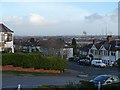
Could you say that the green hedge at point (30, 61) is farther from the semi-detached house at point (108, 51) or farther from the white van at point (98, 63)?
the semi-detached house at point (108, 51)

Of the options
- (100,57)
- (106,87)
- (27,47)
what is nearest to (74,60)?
(100,57)

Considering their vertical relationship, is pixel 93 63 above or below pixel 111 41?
below

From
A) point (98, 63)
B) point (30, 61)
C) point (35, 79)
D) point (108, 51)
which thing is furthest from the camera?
point (108, 51)

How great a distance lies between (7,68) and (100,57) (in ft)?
130

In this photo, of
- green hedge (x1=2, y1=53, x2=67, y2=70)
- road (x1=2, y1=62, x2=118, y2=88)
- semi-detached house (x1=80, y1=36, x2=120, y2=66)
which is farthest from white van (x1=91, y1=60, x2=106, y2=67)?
road (x1=2, y1=62, x2=118, y2=88)

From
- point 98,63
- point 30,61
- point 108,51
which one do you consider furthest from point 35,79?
point 108,51

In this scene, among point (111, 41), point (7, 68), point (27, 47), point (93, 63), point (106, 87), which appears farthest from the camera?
point (27, 47)

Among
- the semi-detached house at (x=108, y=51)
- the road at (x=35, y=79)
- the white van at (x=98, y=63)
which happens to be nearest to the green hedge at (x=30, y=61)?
the road at (x=35, y=79)

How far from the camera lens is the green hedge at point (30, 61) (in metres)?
37.5

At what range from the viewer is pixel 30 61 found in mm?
38219

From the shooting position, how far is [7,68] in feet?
123

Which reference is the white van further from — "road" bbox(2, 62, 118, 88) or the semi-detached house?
"road" bbox(2, 62, 118, 88)

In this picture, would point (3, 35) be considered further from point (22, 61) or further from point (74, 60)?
point (74, 60)

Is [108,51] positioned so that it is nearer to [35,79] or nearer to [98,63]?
[98,63]
